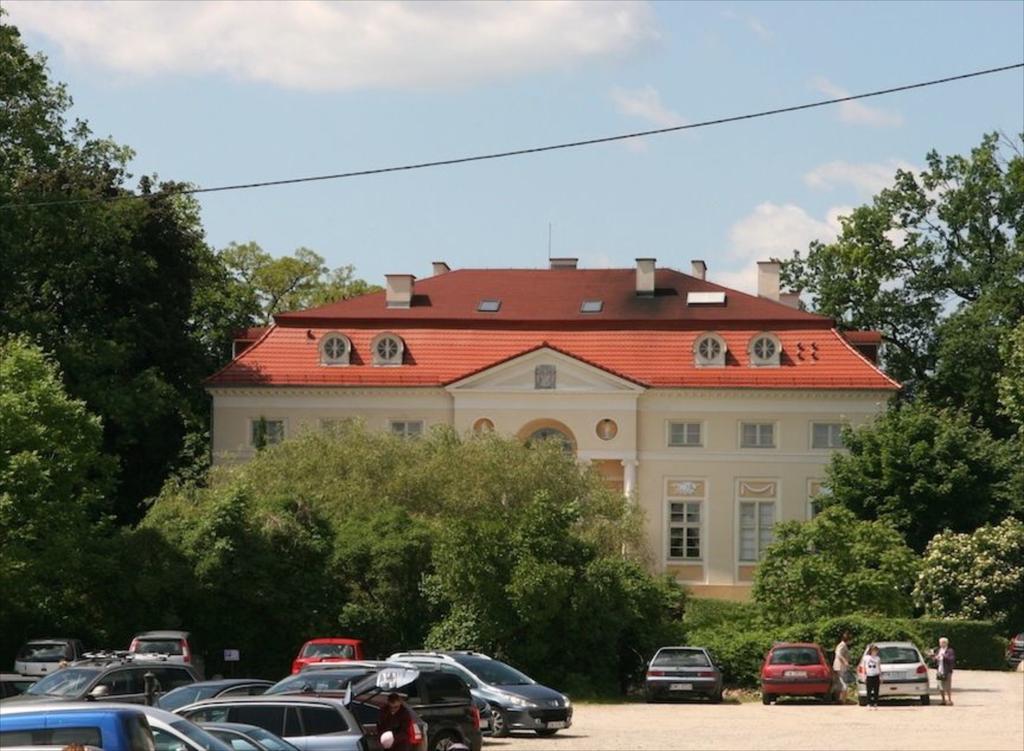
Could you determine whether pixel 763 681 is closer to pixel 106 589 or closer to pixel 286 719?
pixel 106 589

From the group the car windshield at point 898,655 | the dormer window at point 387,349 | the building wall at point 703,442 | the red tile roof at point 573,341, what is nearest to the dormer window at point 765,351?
the red tile roof at point 573,341

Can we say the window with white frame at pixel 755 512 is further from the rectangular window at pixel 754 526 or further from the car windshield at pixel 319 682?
the car windshield at pixel 319 682

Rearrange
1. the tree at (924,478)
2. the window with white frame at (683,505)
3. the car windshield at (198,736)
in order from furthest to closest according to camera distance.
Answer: the window with white frame at (683,505), the tree at (924,478), the car windshield at (198,736)

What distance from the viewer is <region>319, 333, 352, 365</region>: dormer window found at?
78.4 m

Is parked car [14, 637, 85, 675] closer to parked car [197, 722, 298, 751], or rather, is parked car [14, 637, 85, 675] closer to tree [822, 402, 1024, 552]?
parked car [197, 722, 298, 751]

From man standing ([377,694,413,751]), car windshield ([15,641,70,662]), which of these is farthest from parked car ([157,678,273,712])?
car windshield ([15,641,70,662])

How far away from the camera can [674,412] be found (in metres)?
76.9

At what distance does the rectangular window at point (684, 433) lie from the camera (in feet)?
252

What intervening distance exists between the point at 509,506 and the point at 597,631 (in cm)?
1100

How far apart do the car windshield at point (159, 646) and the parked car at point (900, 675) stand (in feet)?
49.9

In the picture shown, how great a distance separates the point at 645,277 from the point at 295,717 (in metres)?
57.7

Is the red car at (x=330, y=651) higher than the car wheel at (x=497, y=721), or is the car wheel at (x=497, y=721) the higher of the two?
the red car at (x=330, y=651)

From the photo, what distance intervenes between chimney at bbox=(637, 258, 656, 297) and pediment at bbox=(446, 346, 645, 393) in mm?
5949

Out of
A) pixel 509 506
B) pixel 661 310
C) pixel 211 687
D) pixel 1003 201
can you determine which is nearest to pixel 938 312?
pixel 1003 201
